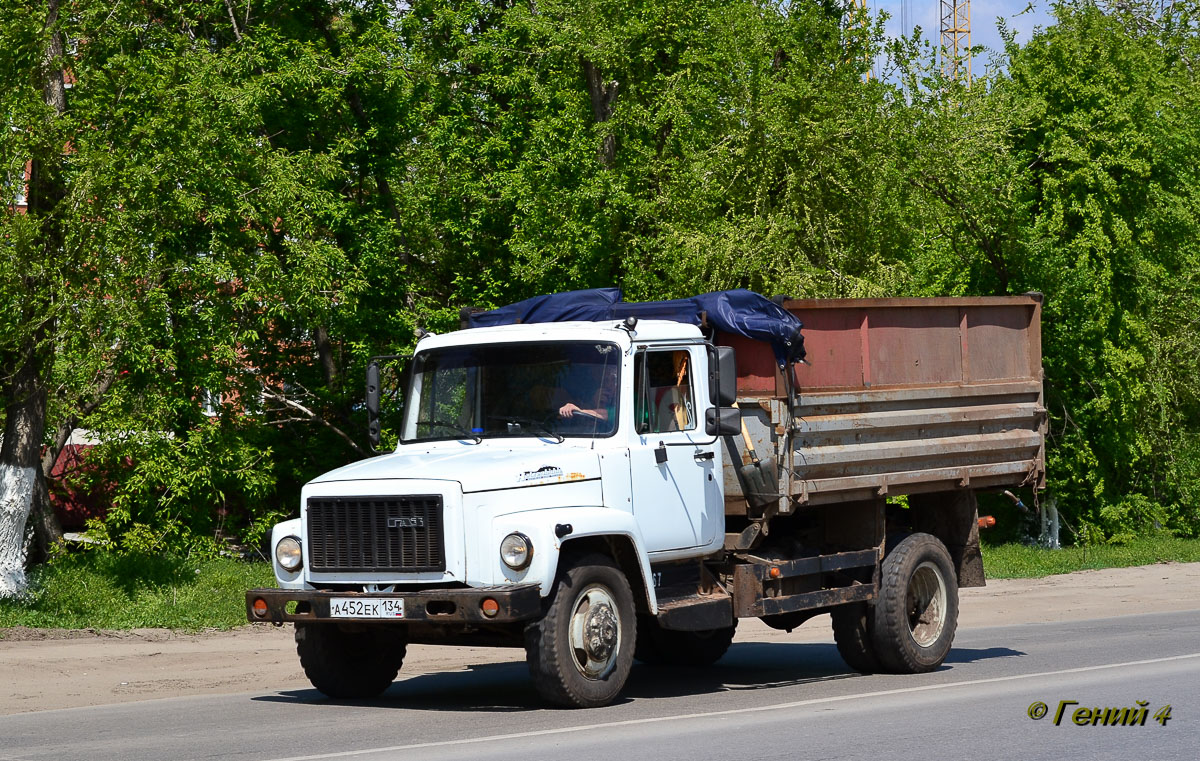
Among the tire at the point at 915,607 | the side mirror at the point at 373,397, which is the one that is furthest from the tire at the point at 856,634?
the side mirror at the point at 373,397

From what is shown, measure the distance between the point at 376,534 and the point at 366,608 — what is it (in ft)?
1.61

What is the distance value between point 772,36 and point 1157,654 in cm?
1342

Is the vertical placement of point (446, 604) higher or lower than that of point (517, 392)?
lower

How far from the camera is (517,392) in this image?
1079cm

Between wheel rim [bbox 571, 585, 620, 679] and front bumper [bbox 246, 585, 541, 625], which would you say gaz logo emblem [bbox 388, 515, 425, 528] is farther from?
wheel rim [bbox 571, 585, 620, 679]

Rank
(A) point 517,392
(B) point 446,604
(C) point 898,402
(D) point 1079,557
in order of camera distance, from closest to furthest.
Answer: (B) point 446,604
(A) point 517,392
(C) point 898,402
(D) point 1079,557

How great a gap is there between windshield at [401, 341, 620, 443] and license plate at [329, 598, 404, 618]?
62.6 inches

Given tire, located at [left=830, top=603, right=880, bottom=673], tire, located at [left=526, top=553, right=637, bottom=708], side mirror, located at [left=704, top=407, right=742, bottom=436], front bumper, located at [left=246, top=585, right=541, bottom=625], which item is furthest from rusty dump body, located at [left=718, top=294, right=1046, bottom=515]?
front bumper, located at [left=246, top=585, right=541, bottom=625]

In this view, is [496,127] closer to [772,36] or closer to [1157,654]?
[772,36]

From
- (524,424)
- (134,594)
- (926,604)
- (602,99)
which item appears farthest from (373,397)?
(602,99)

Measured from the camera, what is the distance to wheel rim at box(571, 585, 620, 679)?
32.2 feet

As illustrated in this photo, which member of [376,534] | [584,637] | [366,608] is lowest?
[584,637]

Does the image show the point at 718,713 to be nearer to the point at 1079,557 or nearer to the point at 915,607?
the point at 915,607

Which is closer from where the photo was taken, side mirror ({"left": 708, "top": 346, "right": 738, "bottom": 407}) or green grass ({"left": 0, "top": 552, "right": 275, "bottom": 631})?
side mirror ({"left": 708, "top": 346, "right": 738, "bottom": 407})
